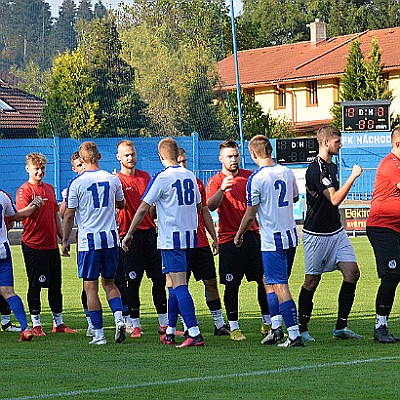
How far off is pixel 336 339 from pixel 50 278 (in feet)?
11.5

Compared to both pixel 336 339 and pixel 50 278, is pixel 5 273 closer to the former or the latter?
pixel 50 278

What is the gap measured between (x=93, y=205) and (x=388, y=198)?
300cm

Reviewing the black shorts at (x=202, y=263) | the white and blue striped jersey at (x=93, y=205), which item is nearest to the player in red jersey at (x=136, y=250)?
the black shorts at (x=202, y=263)

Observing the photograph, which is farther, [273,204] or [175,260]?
[175,260]

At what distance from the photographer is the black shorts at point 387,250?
34.1 feet

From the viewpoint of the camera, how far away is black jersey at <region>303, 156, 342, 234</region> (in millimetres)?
10430

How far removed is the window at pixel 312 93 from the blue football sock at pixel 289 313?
4929 cm

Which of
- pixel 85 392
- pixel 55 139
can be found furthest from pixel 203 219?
pixel 55 139

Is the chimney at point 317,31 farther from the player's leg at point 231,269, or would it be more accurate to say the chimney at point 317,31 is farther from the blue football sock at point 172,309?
the blue football sock at point 172,309

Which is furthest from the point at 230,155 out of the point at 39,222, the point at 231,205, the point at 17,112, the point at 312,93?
the point at 312,93

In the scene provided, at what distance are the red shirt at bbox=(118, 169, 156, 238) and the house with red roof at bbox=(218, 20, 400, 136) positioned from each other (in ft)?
142

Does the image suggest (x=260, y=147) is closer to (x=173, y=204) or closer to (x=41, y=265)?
(x=173, y=204)

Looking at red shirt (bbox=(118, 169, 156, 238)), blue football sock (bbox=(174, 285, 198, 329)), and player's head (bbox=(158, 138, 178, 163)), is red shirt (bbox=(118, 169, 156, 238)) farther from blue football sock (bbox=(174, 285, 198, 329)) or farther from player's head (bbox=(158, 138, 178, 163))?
blue football sock (bbox=(174, 285, 198, 329))

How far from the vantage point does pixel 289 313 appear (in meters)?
10.2
